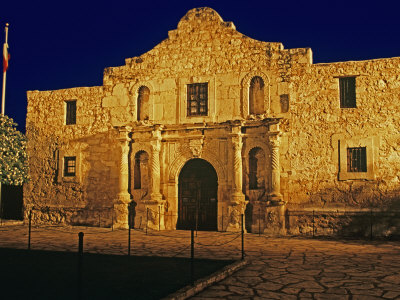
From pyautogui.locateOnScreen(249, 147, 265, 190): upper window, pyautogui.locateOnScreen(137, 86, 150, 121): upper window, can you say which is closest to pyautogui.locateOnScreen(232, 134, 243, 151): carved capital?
pyautogui.locateOnScreen(249, 147, 265, 190): upper window

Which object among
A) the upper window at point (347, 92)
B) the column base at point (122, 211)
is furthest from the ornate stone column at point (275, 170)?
the column base at point (122, 211)

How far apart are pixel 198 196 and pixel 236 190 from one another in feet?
5.32

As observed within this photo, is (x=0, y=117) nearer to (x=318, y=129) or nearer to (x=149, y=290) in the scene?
(x=318, y=129)

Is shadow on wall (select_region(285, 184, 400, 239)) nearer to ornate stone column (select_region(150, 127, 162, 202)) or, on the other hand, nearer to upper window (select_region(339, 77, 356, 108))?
upper window (select_region(339, 77, 356, 108))

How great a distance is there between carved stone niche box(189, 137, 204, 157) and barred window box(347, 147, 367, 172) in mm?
5042

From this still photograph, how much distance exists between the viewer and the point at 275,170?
13.5 metres

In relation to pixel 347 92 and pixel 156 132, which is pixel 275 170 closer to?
pixel 347 92

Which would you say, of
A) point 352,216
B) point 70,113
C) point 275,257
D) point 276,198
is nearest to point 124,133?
point 70,113

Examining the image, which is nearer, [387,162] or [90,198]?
Result: [387,162]

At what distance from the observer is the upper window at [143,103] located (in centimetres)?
1577

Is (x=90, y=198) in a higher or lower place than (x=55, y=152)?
lower

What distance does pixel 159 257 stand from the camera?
8773 millimetres

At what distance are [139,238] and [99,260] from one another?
13.3ft

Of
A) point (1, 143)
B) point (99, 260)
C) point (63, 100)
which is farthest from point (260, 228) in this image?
point (1, 143)
